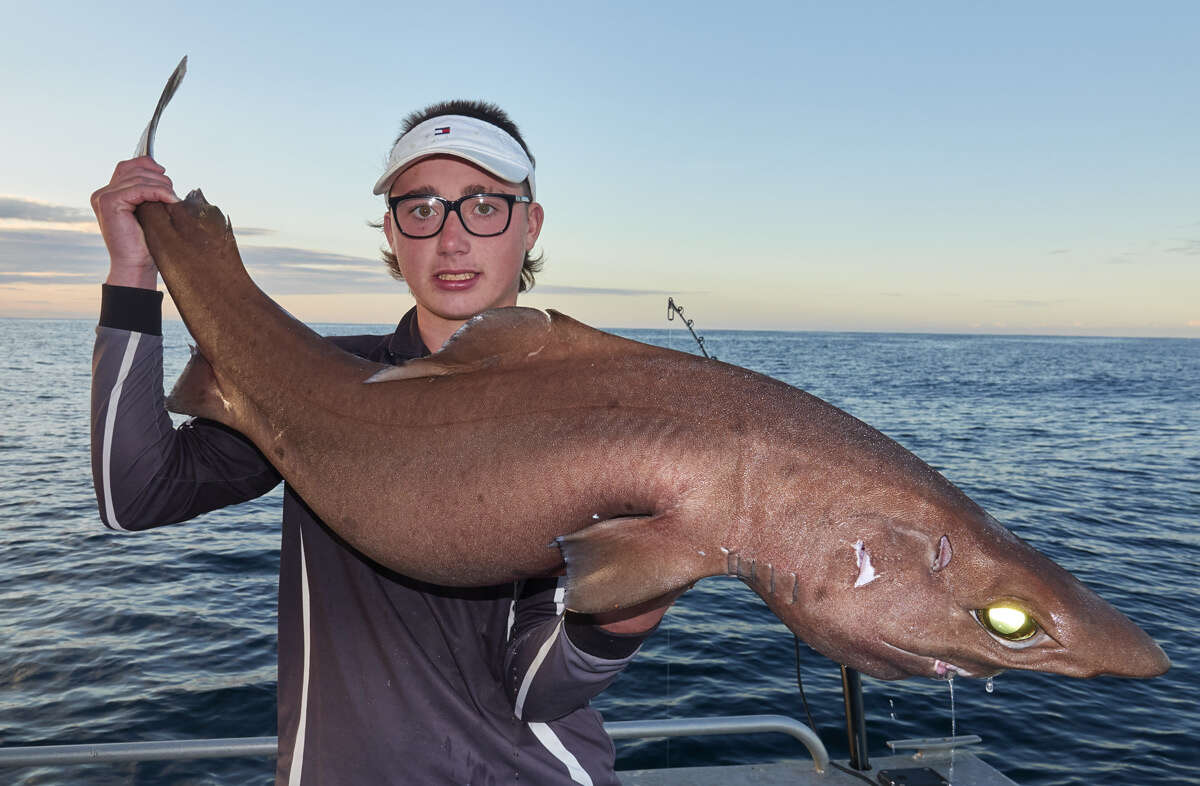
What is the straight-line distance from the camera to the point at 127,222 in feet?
8.09

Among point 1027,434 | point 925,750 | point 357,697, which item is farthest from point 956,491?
point 1027,434

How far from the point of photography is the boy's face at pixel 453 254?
2.66 metres

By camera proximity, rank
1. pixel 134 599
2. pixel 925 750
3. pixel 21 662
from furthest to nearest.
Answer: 1. pixel 134 599
2. pixel 21 662
3. pixel 925 750

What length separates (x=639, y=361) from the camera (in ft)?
7.03

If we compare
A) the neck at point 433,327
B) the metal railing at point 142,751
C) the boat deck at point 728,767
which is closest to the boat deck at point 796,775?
the boat deck at point 728,767

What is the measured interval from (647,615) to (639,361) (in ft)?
2.27

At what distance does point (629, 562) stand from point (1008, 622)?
86cm

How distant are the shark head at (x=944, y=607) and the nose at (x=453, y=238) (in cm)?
146

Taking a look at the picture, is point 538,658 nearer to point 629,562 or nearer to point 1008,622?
point 629,562

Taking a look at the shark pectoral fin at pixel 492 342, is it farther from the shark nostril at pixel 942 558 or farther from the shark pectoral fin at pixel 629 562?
the shark nostril at pixel 942 558

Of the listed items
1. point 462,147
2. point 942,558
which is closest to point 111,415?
point 462,147

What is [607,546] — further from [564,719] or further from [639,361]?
[564,719]

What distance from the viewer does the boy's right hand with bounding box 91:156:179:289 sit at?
7.95 ft

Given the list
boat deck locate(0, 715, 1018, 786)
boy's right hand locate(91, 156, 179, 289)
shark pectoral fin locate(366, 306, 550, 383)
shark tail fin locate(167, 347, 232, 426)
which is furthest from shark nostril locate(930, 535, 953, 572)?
boat deck locate(0, 715, 1018, 786)
